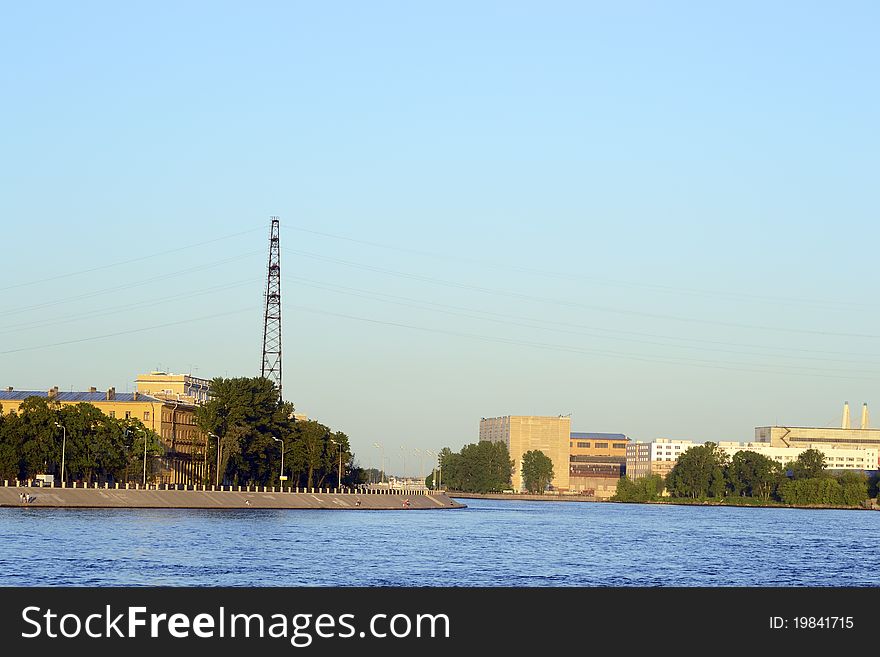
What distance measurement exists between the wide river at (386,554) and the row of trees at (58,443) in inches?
1101

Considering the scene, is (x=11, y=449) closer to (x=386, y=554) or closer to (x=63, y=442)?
(x=63, y=442)

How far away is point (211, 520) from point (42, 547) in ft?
177

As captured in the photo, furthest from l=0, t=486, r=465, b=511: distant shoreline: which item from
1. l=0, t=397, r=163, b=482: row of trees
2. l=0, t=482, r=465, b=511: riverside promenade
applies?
l=0, t=397, r=163, b=482: row of trees

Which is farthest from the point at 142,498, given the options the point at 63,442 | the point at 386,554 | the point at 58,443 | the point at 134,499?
the point at 386,554

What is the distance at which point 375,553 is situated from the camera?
9638 cm

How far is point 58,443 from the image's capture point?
18312cm

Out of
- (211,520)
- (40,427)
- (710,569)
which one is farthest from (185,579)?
(40,427)

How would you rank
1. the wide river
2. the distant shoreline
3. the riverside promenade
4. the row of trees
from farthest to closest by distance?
the row of trees → the riverside promenade → the distant shoreline → the wide river

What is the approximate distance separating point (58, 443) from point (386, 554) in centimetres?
9852

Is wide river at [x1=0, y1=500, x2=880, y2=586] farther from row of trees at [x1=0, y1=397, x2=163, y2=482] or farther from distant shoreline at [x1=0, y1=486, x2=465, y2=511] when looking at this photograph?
row of trees at [x1=0, y1=397, x2=163, y2=482]

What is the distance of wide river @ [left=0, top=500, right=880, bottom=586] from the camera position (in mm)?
74625

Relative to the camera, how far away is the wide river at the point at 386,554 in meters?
74.6

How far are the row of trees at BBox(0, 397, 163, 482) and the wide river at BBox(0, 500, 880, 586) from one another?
91.8ft
